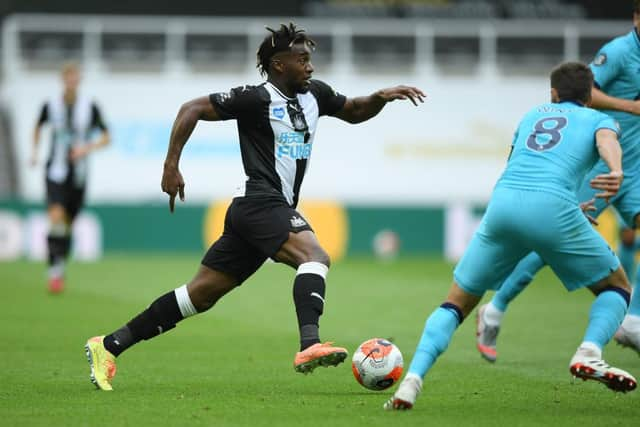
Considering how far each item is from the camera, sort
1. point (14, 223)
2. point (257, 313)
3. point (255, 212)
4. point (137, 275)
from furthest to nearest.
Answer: point (14, 223)
point (137, 275)
point (257, 313)
point (255, 212)

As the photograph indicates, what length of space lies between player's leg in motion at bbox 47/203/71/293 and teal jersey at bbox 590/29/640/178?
27.4 feet

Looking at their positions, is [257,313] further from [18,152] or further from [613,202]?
[18,152]

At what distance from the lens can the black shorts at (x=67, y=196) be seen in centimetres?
1548

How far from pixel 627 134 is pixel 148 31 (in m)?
25.0

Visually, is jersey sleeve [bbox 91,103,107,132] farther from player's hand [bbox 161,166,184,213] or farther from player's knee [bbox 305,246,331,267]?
player's knee [bbox 305,246,331,267]

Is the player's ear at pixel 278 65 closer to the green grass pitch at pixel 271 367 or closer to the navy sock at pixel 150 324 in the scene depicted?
the navy sock at pixel 150 324

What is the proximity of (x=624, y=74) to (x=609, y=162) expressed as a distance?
2830 millimetres

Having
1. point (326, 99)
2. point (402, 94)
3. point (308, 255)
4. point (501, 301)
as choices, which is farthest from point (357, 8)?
point (308, 255)

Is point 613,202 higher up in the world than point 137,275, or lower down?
higher up

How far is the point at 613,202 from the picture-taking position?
900 centimetres

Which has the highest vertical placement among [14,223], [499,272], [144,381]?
[499,272]

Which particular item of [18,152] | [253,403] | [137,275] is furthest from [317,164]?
[253,403]

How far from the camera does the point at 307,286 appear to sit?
7.24 meters

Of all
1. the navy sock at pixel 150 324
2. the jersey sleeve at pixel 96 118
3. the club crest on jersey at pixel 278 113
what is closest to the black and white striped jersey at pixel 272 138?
the club crest on jersey at pixel 278 113
